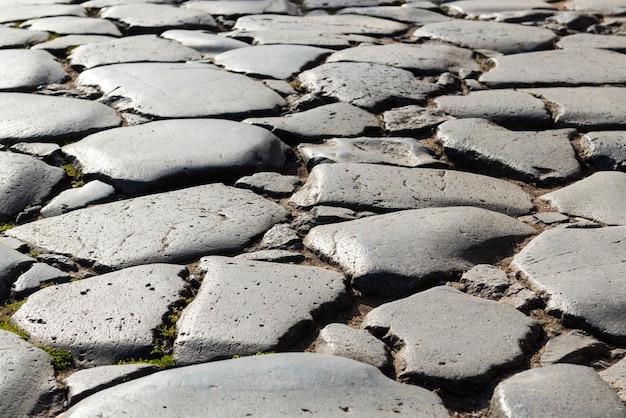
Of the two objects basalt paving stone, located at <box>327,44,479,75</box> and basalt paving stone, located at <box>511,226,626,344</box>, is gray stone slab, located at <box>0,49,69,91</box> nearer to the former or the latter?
basalt paving stone, located at <box>327,44,479,75</box>

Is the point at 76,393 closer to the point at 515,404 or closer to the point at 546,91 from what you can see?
the point at 515,404

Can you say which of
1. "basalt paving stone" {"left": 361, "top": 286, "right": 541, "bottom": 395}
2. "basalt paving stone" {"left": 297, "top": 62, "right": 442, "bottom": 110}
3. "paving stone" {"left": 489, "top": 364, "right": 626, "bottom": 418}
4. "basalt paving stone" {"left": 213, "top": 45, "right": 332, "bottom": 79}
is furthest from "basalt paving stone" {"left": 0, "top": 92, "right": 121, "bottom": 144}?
"paving stone" {"left": 489, "top": 364, "right": 626, "bottom": 418}

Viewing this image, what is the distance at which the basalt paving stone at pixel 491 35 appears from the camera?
395 cm

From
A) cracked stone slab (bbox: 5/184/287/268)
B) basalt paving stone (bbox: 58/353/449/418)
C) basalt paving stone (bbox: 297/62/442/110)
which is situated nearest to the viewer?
basalt paving stone (bbox: 58/353/449/418)

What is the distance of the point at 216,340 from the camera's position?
67.1 inches

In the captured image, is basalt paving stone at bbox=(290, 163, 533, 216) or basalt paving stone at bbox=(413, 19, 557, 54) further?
basalt paving stone at bbox=(413, 19, 557, 54)

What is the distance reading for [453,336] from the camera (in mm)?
1721

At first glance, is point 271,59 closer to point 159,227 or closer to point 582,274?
point 159,227

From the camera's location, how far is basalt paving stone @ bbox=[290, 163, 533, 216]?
236 centimetres

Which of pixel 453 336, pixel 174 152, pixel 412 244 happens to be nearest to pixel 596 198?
pixel 412 244

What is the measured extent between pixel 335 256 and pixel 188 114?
1.09 metres

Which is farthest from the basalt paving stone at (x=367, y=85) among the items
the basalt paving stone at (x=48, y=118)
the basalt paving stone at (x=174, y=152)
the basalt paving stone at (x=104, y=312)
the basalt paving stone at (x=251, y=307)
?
the basalt paving stone at (x=104, y=312)

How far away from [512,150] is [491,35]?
1.52 meters

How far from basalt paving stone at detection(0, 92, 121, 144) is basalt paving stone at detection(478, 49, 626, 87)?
Answer: 1515 millimetres
